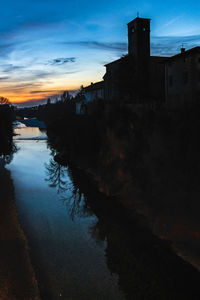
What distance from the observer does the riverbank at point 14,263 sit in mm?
13367

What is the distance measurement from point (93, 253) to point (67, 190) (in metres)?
13.6

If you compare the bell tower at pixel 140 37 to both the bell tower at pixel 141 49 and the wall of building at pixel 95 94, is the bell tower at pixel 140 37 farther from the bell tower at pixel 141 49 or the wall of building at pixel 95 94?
the wall of building at pixel 95 94

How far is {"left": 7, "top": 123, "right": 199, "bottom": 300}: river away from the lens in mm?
13898

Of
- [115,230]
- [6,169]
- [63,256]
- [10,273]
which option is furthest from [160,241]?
[6,169]

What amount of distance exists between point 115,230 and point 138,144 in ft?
36.8

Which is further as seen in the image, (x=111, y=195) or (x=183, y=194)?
(x=111, y=195)

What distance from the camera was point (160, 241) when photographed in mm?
18469

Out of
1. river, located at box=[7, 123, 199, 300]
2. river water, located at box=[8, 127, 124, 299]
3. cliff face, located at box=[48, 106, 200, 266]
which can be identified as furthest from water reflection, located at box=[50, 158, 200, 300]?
cliff face, located at box=[48, 106, 200, 266]

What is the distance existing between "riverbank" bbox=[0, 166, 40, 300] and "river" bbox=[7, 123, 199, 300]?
50 centimetres

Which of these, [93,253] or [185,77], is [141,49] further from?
[93,253]

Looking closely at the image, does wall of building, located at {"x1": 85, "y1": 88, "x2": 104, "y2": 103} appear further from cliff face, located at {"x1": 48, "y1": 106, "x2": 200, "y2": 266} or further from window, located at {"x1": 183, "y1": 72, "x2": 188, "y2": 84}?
window, located at {"x1": 183, "y1": 72, "x2": 188, "y2": 84}

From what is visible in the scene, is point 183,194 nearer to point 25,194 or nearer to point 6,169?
point 25,194

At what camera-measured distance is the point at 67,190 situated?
99.1ft

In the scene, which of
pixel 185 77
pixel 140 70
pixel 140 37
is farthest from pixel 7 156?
pixel 185 77
